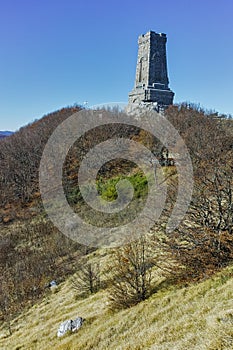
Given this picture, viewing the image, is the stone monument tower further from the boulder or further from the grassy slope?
the boulder

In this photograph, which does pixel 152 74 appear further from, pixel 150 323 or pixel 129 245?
pixel 150 323

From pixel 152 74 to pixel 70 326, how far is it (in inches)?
1098

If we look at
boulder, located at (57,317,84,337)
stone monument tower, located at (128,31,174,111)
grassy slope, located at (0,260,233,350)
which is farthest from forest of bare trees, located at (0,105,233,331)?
stone monument tower, located at (128,31,174,111)

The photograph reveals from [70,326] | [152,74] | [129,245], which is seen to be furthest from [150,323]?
[152,74]

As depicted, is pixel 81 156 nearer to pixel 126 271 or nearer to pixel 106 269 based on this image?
pixel 106 269

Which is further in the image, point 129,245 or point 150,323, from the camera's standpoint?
point 129,245

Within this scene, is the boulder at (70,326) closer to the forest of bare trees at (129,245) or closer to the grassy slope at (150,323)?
the grassy slope at (150,323)

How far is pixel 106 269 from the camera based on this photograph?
12.8 m

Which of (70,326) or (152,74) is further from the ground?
(152,74)

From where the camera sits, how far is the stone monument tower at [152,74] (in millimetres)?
30734

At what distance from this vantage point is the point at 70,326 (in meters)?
8.28

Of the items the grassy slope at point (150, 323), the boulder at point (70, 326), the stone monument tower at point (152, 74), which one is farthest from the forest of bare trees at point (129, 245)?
the stone monument tower at point (152, 74)

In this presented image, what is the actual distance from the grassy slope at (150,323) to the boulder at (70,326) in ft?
0.57

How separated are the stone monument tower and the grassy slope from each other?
24.4m
